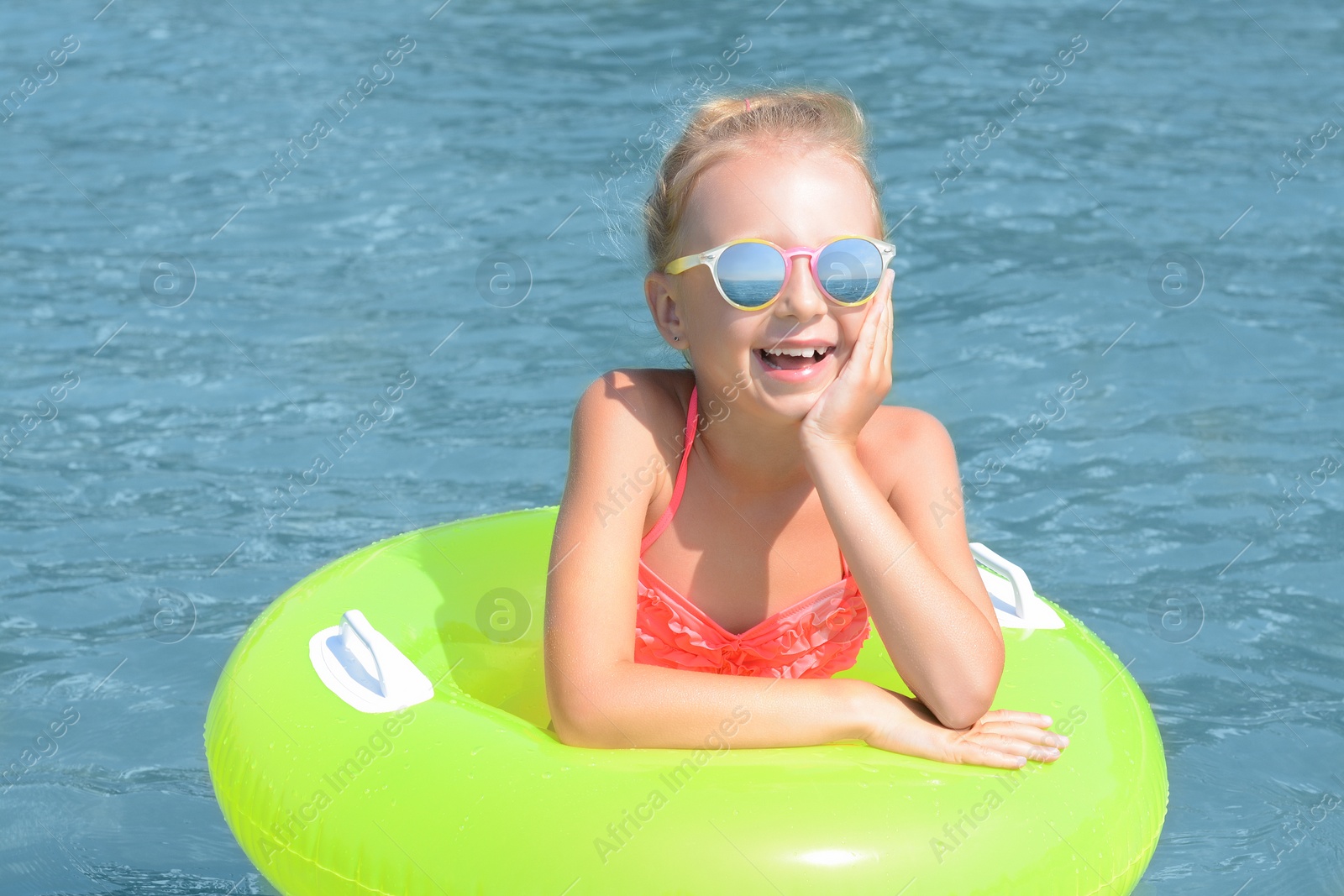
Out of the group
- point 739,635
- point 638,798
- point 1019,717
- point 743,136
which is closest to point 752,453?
point 739,635

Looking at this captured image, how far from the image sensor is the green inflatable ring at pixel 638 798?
92.4 inches

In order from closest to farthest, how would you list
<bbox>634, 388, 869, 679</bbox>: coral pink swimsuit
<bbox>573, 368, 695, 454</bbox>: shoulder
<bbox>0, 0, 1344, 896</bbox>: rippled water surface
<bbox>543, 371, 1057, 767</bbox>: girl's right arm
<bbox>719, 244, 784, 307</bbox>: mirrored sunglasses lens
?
<bbox>543, 371, 1057, 767</bbox>: girl's right arm < <bbox>719, 244, 784, 307</bbox>: mirrored sunglasses lens < <bbox>573, 368, 695, 454</bbox>: shoulder < <bbox>634, 388, 869, 679</bbox>: coral pink swimsuit < <bbox>0, 0, 1344, 896</bbox>: rippled water surface

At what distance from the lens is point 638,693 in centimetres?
259

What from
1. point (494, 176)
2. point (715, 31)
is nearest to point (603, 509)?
point (494, 176)

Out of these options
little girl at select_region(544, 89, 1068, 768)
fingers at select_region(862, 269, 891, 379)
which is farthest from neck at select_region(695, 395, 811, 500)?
fingers at select_region(862, 269, 891, 379)

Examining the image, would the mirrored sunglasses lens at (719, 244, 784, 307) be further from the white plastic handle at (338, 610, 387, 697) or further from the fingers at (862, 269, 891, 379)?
the white plastic handle at (338, 610, 387, 697)

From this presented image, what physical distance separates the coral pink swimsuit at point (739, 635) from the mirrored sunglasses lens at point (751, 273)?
36cm

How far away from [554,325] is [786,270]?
3.78 m

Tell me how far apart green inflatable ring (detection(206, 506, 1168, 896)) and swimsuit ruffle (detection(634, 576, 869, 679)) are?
206 mm

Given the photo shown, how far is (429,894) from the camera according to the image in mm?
2469

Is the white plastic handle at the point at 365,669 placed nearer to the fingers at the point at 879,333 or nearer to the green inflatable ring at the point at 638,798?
the green inflatable ring at the point at 638,798

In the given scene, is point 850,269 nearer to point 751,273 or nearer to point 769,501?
point 751,273

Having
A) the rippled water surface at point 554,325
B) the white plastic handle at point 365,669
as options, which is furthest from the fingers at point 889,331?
the white plastic handle at point 365,669

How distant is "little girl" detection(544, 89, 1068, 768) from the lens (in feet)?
8.59
